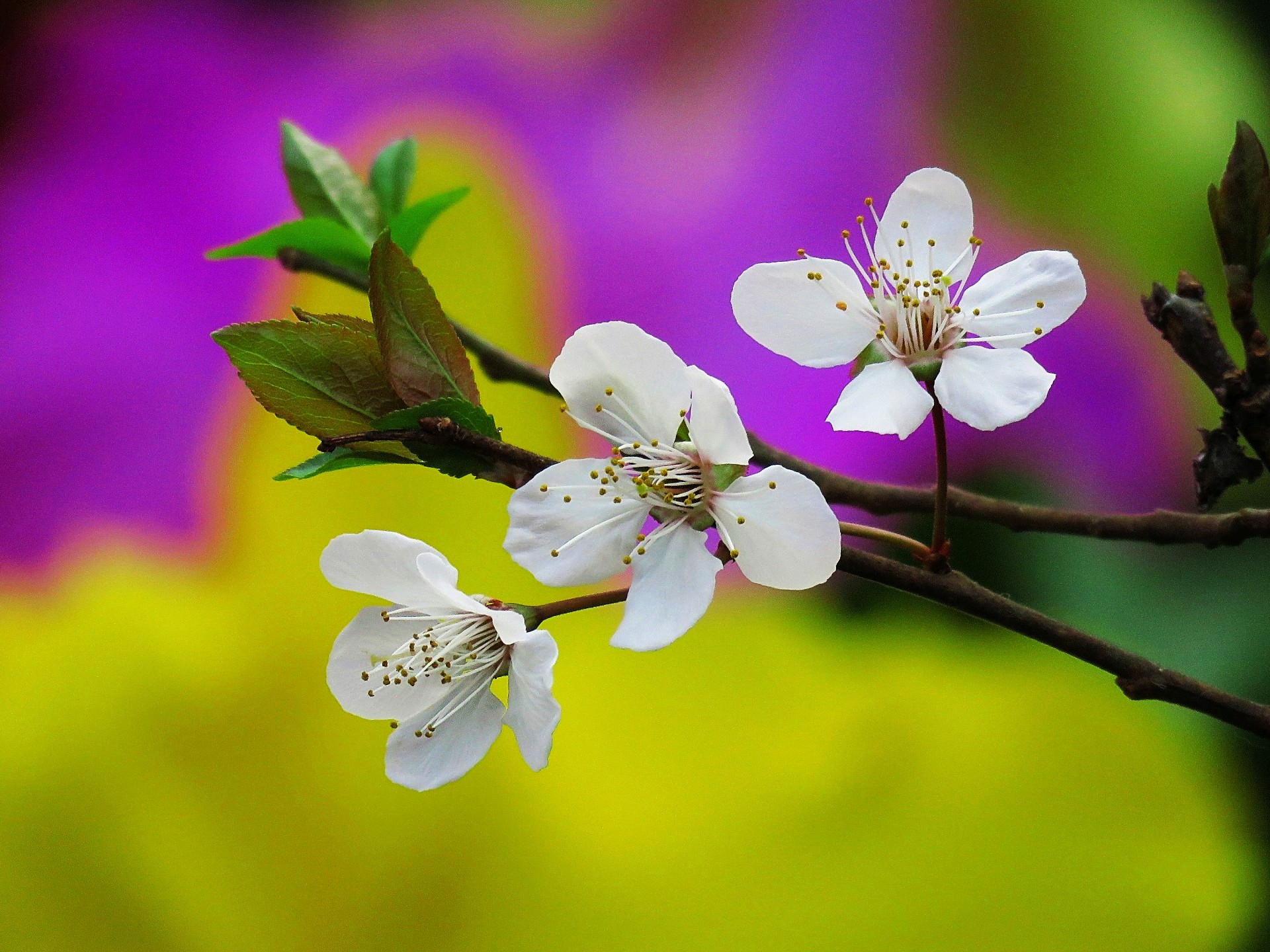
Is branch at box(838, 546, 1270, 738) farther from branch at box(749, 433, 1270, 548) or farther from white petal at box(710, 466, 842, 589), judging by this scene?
branch at box(749, 433, 1270, 548)

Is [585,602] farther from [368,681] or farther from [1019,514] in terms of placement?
[1019,514]

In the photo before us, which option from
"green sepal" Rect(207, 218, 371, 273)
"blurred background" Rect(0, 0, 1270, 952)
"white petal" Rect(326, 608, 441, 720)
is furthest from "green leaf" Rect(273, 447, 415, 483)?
"blurred background" Rect(0, 0, 1270, 952)

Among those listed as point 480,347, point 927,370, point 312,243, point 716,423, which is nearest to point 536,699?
point 716,423

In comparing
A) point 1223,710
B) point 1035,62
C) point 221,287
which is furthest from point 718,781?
point 1035,62

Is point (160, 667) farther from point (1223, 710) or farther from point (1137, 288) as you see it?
point (1137, 288)

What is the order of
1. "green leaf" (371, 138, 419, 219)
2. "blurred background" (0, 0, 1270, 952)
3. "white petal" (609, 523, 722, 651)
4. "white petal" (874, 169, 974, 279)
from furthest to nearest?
"blurred background" (0, 0, 1270, 952) → "green leaf" (371, 138, 419, 219) → "white petal" (874, 169, 974, 279) → "white petal" (609, 523, 722, 651)

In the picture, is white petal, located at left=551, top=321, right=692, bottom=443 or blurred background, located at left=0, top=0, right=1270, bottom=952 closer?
white petal, located at left=551, top=321, right=692, bottom=443

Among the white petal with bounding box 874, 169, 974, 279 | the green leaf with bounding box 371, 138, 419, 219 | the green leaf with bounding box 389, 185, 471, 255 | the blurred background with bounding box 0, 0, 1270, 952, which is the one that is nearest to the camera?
the white petal with bounding box 874, 169, 974, 279
